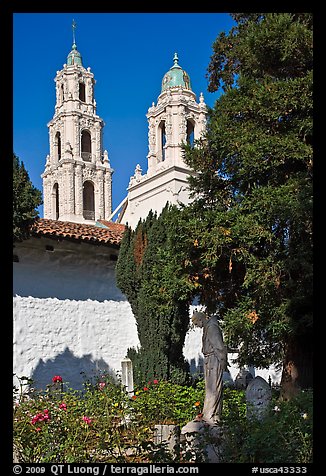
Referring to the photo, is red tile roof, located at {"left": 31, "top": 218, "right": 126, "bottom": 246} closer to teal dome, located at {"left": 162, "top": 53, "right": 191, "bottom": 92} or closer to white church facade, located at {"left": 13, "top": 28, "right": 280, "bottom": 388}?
white church facade, located at {"left": 13, "top": 28, "right": 280, "bottom": 388}

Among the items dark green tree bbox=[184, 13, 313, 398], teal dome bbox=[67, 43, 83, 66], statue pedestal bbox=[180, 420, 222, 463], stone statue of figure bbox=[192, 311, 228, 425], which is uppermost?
teal dome bbox=[67, 43, 83, 66]

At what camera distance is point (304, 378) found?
9.50 meters

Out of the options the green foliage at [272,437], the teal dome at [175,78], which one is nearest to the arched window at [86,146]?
the teal dome at [175,78]

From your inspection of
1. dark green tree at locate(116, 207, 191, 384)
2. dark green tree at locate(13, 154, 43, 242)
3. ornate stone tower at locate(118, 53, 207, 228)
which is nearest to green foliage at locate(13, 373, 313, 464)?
dark green tree at locate(116, 207, 191, 384)

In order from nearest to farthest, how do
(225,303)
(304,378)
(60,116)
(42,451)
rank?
(42,451) < (304,378) < (225,303) < (60,116)

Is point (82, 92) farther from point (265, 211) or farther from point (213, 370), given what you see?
point (213, 370)

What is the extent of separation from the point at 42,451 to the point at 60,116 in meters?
37.2

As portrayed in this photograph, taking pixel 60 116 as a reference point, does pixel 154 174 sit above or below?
below

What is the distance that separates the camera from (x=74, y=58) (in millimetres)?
42750

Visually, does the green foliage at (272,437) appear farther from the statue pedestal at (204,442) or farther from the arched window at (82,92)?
the arched window at (82,92)

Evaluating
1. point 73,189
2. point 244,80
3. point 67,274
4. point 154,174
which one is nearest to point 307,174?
point 244,80

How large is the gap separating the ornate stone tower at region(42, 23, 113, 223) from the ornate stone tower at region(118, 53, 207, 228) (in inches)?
814

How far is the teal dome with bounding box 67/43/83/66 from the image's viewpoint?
42750 millimetres
